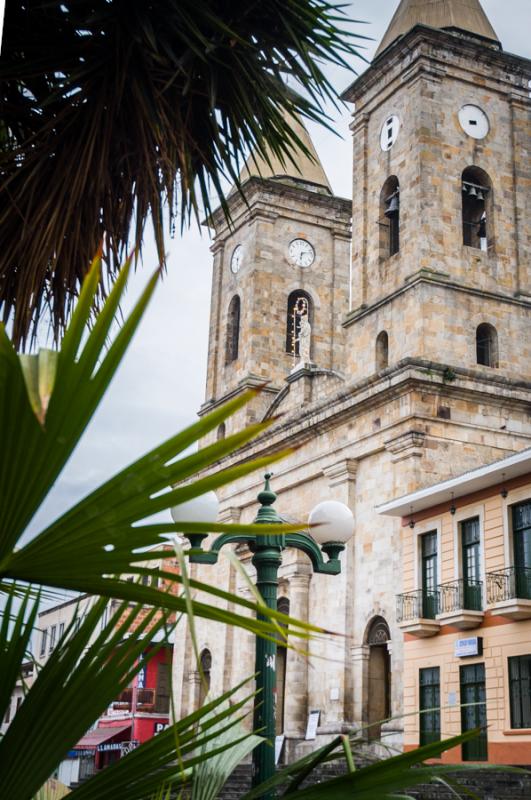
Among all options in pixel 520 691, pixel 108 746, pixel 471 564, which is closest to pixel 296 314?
pixel 108 746

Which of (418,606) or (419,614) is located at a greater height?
(418,606)

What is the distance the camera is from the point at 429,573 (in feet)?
77.2

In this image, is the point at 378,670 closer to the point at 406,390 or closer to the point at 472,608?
the point at 472,608

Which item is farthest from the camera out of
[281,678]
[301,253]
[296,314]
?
[301,253]

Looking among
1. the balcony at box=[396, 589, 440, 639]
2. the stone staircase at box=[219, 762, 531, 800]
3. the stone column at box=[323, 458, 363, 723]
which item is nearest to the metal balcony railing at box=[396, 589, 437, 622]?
the balcony at box=[396, 589, 440, 639]

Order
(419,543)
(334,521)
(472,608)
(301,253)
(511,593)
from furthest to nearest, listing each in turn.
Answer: (301,253) < (419,543) < (472,608) < (511,593) < (334,521)

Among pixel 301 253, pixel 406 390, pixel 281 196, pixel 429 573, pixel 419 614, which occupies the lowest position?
pixel 419 614

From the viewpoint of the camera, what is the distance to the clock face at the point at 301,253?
40812 mm

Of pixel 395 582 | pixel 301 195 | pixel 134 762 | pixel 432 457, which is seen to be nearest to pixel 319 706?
pixel 395 582

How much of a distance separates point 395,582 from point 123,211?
2136 centimetres

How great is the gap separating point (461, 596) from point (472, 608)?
32 centimetres

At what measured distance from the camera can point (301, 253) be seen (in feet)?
135

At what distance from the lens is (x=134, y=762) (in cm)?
249

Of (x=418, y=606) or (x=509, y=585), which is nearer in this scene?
(x=509, y=585)
